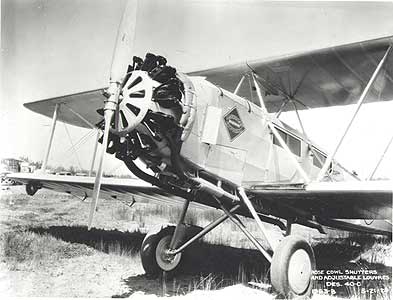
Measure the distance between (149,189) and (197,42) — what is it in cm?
260

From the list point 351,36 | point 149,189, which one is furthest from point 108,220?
point 351,36

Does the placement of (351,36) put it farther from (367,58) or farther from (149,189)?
(149,189)

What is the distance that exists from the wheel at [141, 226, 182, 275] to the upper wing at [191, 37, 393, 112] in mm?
2784

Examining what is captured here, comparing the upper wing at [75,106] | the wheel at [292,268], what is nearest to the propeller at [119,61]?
the wheel at [292,268]

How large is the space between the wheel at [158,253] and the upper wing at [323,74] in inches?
110

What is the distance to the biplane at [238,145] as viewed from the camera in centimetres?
363

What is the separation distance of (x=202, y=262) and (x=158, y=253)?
54.4 inches

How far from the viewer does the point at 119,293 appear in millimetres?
4363

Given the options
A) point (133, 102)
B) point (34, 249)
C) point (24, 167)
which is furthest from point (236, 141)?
point (24, 167)

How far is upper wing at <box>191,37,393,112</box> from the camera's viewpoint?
5129 millimetres

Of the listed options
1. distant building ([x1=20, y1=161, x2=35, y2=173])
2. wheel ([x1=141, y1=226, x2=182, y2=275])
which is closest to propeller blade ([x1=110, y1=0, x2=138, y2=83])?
wheel ([x1=141, y1=226, x2=182, y2=275])

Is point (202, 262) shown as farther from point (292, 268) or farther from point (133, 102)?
point (133, 102)

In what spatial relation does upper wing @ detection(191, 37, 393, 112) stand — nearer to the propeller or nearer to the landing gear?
the propeller

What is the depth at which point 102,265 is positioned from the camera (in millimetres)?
5574
